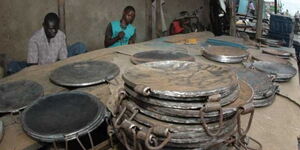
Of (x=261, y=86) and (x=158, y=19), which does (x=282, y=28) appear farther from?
(x=261, y=86)

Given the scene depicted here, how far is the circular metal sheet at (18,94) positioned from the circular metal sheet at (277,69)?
1931mm

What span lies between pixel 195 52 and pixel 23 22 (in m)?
2.64

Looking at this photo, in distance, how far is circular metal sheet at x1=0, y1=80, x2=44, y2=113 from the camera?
151 centimetres

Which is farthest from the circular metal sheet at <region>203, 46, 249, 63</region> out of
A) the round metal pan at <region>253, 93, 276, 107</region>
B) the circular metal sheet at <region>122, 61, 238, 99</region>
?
the circular metal sheet at <region>122, 61, 238, 99</region>

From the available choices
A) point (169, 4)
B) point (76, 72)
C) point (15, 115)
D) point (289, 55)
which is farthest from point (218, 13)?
point (15, 115)

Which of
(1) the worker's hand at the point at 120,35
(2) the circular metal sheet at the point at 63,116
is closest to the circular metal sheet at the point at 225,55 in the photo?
(1) the worker's hand at the point at 120,35

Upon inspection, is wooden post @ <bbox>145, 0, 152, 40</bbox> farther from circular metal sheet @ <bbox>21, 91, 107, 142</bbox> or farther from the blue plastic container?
circular metal sheet @ <bbox>21, 91, 107, 142</bbox>

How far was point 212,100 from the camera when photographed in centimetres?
96

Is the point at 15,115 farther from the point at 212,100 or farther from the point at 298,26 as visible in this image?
the point at 298,26

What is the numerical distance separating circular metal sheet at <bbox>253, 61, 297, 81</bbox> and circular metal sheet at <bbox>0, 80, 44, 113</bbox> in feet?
6.33

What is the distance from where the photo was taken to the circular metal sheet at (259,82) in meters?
1.79

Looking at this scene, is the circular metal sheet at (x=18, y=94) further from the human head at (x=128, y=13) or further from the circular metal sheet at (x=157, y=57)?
the human head at (x=128, y=13)

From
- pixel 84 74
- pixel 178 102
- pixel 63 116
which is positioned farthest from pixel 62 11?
pixel 178 102

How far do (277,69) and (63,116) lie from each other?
6.58ft
